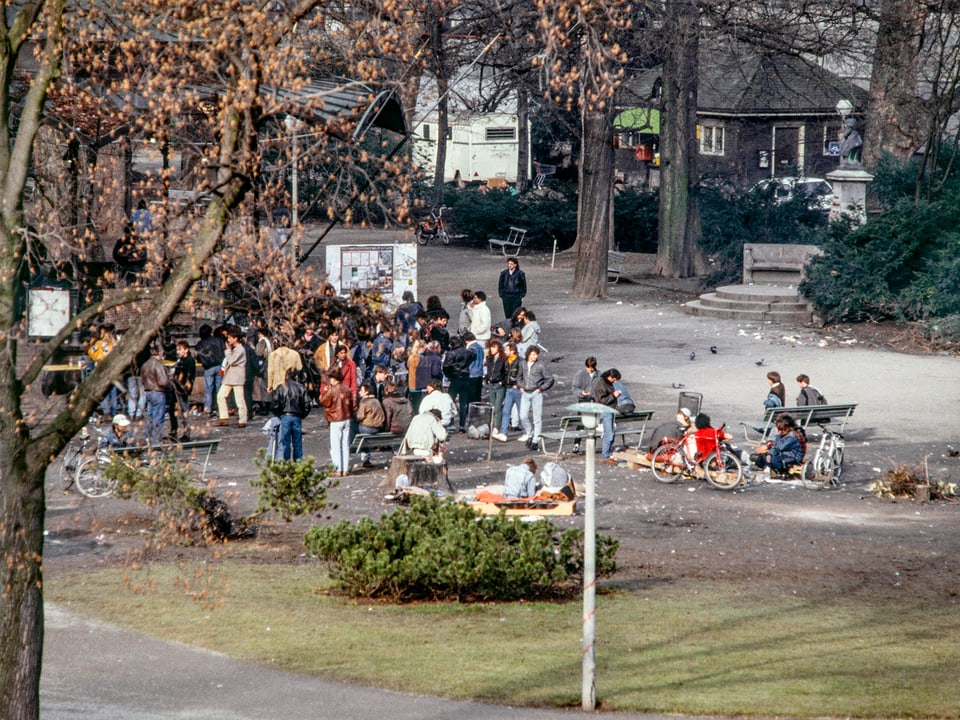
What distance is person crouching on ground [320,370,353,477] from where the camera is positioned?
17.5 m

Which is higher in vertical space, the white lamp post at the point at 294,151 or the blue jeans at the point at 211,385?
the white lamp post at the point at 294,151

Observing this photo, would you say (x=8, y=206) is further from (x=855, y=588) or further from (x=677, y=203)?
(x=677, y=203)

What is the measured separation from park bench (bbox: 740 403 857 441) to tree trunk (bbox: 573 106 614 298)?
13600 mm

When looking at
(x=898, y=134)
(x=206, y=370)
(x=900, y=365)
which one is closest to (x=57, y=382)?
(x=206, y=370)

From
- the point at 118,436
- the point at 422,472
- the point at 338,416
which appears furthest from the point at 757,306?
the point at 118,436

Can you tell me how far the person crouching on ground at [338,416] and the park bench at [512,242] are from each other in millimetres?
23308

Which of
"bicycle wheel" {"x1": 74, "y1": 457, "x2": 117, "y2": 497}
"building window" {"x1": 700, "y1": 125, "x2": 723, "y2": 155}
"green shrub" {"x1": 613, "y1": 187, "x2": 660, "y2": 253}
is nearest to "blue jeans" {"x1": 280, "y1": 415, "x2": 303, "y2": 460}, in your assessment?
"bicycle wheel" {"x1": 74, "y1": 457, "x2": 117, "y2": 497}

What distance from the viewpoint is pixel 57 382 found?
2114 centimetres

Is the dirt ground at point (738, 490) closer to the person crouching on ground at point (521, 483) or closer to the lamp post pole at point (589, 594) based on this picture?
the person crouching on ground at point (521, 483)

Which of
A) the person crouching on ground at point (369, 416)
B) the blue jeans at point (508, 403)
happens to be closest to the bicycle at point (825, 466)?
the blue jeans at point (508, 403)

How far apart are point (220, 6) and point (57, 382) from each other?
1269 centimetres

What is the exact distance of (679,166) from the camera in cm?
3522

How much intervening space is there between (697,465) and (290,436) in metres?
5.27

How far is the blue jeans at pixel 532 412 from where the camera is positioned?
19.4 meters
